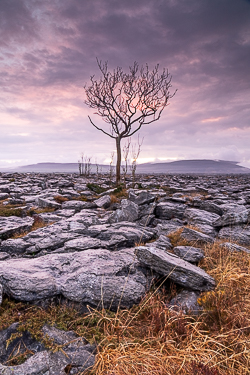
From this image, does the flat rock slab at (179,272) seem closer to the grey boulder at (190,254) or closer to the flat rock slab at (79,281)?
the flat rock slab at (79,281)

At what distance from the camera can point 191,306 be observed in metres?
3.61

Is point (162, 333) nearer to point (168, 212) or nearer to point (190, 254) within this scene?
point (190, 254)

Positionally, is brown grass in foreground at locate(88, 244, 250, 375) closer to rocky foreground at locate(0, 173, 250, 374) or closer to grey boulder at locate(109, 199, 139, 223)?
rocky foreground at locate(0, 173, 250, 374)

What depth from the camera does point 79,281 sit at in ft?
12.9

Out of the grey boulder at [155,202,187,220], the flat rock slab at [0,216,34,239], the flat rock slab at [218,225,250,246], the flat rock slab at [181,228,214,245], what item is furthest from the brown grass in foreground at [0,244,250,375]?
the grey boulder at [155,202,187,220]

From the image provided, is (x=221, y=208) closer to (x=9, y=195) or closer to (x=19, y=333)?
(x=19, y=333)

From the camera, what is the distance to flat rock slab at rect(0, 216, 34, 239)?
709 centimetres

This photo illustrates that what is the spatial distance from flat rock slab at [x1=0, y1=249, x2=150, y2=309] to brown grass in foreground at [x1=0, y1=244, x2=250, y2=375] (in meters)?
0.20

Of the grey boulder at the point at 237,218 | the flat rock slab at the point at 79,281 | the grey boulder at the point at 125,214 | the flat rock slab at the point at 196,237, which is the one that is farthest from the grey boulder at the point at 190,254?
the grey boulder at the point at 125,214

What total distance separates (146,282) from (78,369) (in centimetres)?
201

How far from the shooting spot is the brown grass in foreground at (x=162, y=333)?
2.52m

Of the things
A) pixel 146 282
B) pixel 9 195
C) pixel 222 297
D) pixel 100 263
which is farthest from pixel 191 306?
pixel 9 195

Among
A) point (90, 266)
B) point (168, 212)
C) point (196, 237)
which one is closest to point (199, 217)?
point (168, 212)

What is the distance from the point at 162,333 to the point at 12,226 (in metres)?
6.46
